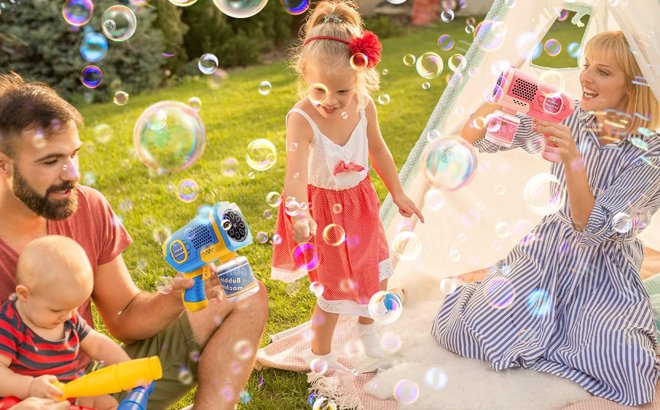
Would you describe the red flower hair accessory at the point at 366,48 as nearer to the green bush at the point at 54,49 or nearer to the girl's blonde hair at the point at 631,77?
the girl's blonde hair at the point at 631,77

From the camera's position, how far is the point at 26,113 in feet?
Result: 7.14

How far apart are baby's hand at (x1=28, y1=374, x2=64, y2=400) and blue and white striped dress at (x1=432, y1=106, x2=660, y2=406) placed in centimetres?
190

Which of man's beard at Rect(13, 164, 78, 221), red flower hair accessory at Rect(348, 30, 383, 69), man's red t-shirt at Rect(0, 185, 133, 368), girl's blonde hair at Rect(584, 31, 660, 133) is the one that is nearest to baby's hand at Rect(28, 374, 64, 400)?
man's red t-shirt at Rect(0, 185, 133, 368)

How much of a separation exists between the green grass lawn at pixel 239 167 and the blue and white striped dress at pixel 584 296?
3.03ft

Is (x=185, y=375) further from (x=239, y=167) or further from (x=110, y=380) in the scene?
(x=239, y=167)

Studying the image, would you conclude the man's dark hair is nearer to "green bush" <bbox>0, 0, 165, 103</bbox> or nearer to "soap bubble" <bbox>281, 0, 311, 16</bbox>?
"soap bubble" <bbox>281, 0, 311, 16</bbox>

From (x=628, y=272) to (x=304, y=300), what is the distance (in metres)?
1.69

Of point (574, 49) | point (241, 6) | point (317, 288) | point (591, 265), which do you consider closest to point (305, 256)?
point (317, 288)

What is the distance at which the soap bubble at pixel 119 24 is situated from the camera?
326 cm

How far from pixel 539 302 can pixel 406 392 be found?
31.1 inches

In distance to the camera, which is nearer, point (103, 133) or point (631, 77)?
point (631, 77)

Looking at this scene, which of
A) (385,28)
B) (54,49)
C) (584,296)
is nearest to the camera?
(584,296)

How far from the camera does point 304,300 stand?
12.2 feet

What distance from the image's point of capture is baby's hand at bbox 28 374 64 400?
186 centimetres
